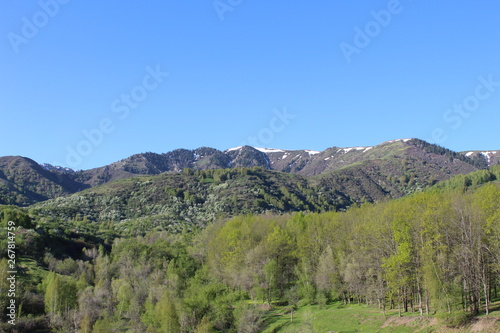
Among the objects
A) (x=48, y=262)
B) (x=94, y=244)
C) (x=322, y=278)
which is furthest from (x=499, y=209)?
(x=94, y=244)

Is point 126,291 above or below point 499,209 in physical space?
below

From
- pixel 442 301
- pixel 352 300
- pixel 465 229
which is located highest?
pixel 465 229

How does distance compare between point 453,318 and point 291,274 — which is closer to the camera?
point 453,318

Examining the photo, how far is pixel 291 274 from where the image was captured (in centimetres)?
9356

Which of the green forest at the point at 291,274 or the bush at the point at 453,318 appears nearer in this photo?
the bush at the point at 453,318

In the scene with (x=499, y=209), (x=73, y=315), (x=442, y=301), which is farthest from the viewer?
(x=73, y=315)

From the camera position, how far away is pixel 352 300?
81.5 meters

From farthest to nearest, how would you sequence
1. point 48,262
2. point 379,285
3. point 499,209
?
point 48,262 < point 379,285 < point 499,209

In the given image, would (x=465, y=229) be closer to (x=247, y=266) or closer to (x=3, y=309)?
(x=247, y=266)

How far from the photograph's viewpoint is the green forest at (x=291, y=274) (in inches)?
2104

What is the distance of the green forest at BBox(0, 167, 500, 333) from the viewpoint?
175 ft

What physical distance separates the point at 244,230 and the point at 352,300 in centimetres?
3277

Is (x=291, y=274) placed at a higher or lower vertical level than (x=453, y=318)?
higher

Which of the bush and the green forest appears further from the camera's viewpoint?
the green forest
